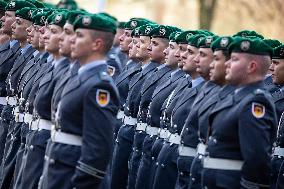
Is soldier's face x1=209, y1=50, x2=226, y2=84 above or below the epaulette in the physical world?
above

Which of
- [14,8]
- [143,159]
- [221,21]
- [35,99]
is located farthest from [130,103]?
[221,21]

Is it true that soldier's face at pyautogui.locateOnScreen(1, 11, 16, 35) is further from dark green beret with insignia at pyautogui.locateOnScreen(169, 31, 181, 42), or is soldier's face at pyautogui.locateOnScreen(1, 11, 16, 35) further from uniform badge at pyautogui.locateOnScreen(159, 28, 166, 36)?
dark green beret with insignia at pyautogui.locateOnScreen(169, 31, 181, 42)

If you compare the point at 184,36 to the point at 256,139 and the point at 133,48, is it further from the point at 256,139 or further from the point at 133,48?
the point at 256,139

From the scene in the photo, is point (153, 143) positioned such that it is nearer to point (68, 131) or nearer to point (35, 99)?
point (35, 99)

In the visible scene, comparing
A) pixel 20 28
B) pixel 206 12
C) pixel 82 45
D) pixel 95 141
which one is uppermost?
pixel 206 12

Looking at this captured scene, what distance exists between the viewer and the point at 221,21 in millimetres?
30156

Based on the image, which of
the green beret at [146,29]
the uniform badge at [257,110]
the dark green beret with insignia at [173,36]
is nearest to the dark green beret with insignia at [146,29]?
the green beret at [146,29]

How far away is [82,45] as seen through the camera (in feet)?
27.9

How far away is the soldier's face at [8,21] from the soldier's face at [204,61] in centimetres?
357

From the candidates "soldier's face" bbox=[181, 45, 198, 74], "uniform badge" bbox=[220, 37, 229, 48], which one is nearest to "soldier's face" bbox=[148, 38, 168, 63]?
"soldier's face" bbox=[181, 45, 198, 74]

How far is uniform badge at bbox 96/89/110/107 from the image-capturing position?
8.09 meters

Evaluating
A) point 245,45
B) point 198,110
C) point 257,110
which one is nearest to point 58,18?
point 198,110

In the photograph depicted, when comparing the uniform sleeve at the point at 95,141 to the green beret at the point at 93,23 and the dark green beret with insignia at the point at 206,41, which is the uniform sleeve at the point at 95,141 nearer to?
the green beret at the point at 93,23

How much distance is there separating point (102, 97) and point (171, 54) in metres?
4.24
